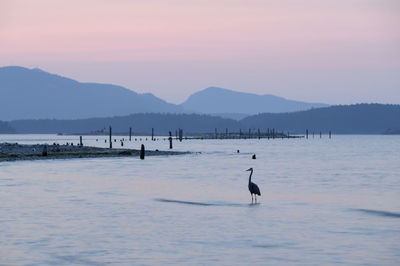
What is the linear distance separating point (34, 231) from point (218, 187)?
2133 cm

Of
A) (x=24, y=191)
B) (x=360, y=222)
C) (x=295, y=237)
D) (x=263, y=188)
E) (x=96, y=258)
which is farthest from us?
(x=263, y=188)

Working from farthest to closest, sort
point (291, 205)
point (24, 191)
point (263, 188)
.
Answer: point (263, 188) < point (24, 191) < point (291, 205)

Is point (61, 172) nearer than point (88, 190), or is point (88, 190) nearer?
point (88, 190)

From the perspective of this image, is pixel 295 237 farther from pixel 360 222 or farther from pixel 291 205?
pixel 291 205

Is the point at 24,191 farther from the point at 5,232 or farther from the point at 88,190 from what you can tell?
the point at 5,232

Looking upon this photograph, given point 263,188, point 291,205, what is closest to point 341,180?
point 263,188

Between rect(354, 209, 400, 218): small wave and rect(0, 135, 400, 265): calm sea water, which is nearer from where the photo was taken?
rect(0, 135, 400, 265): calm sea water

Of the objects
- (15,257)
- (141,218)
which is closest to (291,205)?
(141,218)

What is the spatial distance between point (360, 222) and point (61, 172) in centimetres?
3137

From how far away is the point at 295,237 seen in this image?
22703 mm

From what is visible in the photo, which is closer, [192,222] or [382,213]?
[192,222]

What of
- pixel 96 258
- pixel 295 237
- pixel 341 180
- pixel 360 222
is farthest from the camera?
pixel 341 180

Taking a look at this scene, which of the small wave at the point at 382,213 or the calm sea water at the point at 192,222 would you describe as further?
the small wave at the point at 382,213

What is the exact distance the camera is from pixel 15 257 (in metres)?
18.8
